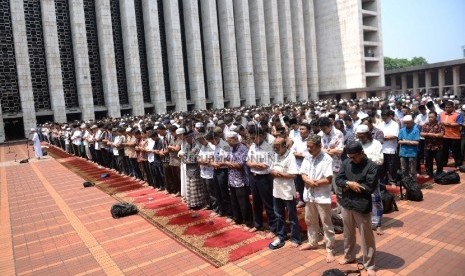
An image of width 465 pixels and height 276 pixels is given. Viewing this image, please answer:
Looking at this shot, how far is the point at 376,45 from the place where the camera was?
150 feet

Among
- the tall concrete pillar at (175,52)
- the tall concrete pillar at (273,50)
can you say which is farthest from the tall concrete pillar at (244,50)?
the tall concrete pillar at (175,52)

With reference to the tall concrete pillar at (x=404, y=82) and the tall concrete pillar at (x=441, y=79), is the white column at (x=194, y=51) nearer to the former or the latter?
the tall concrete pillar at (x=441, y=79)

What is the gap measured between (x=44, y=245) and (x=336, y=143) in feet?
19.3

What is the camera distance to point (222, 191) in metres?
7.11

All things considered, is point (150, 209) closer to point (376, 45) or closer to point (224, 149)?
point (224, 149)

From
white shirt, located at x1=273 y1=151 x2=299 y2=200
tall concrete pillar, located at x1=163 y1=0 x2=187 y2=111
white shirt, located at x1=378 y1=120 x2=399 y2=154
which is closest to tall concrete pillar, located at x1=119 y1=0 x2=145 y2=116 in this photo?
tall concrete pillar, located at x1=163 y1=0 x2=187 y2=111

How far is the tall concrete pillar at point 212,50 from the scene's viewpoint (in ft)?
121

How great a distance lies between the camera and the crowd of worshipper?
463 cm

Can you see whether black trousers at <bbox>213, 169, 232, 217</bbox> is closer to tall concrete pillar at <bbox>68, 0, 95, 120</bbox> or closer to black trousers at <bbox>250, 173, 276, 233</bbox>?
black trousers at <bbox>250, 173, 276, 233</bbox>

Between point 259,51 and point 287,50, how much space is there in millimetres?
4076

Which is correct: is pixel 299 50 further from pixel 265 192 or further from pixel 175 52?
pixel 265 192

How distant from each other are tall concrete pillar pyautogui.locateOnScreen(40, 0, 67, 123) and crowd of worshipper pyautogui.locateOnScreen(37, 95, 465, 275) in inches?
862

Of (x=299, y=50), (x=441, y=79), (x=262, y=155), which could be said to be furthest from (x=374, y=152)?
(x=299, y=50)

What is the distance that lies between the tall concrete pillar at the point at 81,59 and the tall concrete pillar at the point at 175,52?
777 centimetres
